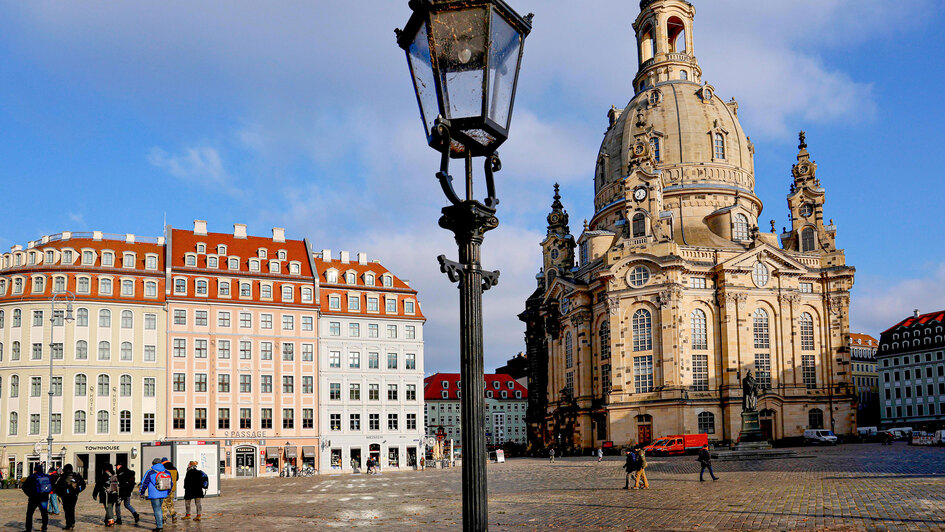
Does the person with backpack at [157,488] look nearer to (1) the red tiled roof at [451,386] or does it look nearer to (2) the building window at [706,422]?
(2) the building window at [706,422]

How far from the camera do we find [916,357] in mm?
124500

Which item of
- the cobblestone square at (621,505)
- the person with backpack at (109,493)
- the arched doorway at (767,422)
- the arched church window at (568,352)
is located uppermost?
the arched church window at (568,352)

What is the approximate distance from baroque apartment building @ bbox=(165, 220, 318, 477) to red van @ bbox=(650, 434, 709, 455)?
94.1 ft

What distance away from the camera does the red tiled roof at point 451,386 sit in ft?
429

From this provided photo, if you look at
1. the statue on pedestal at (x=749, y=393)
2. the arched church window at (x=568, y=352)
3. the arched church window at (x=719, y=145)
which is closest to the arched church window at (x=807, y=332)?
the arched church window at (x=719, y=145)

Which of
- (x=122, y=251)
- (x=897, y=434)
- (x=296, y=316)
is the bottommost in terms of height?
(x=897, y=434)

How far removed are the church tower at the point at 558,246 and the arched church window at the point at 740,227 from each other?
21282 millimetres

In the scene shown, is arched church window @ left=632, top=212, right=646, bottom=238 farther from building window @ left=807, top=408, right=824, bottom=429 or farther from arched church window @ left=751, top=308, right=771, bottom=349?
building window @ left=807, top=408, right=824, bottom=429

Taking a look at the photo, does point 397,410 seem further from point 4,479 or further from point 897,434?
point 897,434

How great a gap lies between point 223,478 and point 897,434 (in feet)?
235

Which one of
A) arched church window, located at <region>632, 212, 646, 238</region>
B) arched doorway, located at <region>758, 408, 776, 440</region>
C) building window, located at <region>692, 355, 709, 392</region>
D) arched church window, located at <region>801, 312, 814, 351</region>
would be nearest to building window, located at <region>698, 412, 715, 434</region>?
building window, located at <region>692, 355, 709, 392</region>

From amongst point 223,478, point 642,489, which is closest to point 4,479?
point 223,478

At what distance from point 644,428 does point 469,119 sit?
7967 centimetres

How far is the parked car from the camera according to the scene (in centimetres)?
8194
